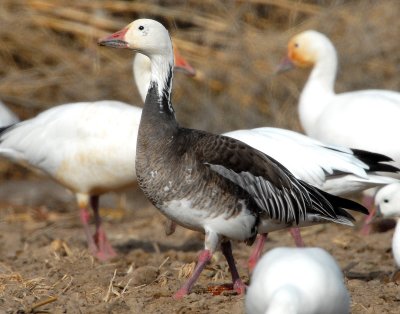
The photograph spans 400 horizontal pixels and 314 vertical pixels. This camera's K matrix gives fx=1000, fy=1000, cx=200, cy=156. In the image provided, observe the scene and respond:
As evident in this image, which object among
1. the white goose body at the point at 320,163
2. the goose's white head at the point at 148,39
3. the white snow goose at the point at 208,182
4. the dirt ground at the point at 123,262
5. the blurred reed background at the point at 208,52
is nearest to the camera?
the dirt ground at the point at 123,262

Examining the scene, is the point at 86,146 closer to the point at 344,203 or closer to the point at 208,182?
the point at 208,182

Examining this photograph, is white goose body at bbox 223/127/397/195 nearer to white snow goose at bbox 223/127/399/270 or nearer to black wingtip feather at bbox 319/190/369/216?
white snow goose at bbox 223/127/399/270

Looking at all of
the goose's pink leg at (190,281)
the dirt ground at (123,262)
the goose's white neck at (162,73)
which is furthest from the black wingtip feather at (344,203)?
the goose's white neck at (162,73)

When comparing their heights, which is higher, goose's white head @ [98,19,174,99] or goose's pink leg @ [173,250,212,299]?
goose's white head @ [98,19,174,99]

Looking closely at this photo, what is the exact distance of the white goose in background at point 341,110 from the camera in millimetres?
8805

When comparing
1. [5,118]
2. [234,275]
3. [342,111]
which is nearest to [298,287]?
[234,275]

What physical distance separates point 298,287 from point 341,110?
4.74 meters

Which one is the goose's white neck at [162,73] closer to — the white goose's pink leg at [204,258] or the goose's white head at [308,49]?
the white goose's pink leg at [204,258]

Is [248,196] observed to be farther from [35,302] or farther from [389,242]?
[389,242]

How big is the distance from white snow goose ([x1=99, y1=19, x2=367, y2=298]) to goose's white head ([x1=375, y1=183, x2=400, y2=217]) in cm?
132

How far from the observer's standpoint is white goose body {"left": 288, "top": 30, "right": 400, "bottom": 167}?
8805 mm

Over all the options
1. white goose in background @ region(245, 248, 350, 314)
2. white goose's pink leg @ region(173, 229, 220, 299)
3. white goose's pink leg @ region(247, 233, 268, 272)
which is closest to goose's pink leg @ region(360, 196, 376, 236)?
white goose's pink leg @ region(247, 233, 268, 272)

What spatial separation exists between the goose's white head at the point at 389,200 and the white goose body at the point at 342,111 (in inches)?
36.7

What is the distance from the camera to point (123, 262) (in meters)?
8.03
